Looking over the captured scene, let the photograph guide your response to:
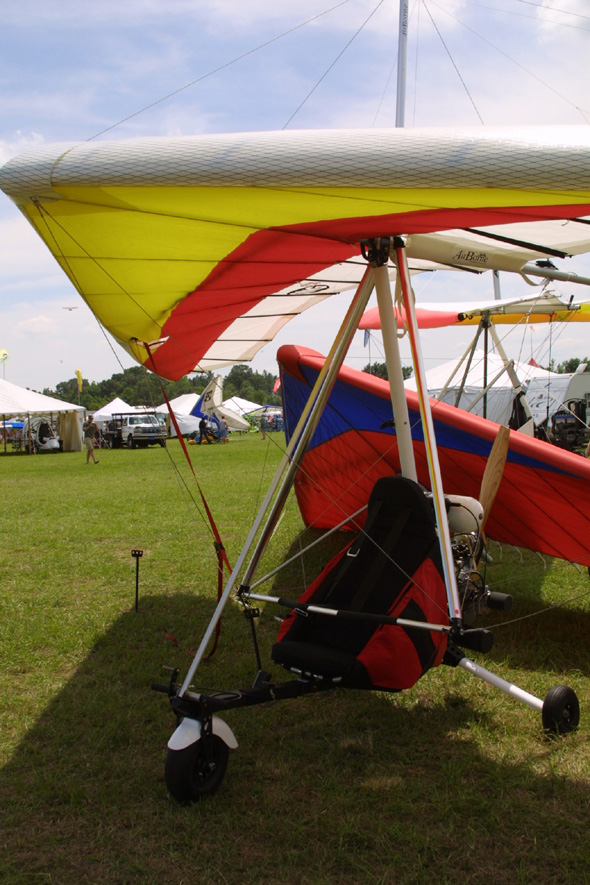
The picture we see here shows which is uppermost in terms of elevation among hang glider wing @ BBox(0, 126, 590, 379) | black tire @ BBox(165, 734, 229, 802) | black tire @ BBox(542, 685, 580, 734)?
hang glider wing @ BBox(0, 126, 590, 379)

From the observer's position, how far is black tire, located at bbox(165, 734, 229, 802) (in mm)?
2369

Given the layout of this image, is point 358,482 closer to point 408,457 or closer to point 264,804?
point 408,457

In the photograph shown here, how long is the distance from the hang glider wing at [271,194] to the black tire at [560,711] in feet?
5.87

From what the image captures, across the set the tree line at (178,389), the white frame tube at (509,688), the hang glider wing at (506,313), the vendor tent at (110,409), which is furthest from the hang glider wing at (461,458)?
the vendor tent at (110,409)

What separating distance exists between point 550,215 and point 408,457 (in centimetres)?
137

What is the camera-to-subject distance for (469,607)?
3174 mm

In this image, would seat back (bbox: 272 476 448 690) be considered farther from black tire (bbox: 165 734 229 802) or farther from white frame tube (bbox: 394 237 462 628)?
black tire (bbox: 165 734 229 802)

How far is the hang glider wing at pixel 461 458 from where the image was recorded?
3.58m

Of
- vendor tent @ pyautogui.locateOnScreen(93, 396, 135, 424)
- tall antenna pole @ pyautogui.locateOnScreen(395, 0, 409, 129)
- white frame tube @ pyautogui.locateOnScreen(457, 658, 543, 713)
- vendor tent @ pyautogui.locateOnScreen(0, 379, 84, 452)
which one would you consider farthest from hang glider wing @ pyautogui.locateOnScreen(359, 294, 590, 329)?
vendor tent @ pyautogui.locateOnScreen(93, 396, 135, 424)

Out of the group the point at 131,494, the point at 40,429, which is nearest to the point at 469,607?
the point at 131,494

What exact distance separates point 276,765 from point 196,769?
361mm

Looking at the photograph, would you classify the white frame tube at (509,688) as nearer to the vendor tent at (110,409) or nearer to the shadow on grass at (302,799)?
the shadow on grass at (302,799)

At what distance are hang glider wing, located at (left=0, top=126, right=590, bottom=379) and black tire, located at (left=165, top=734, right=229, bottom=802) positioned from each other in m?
1.90

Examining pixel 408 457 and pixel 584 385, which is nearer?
pixel 408 457
